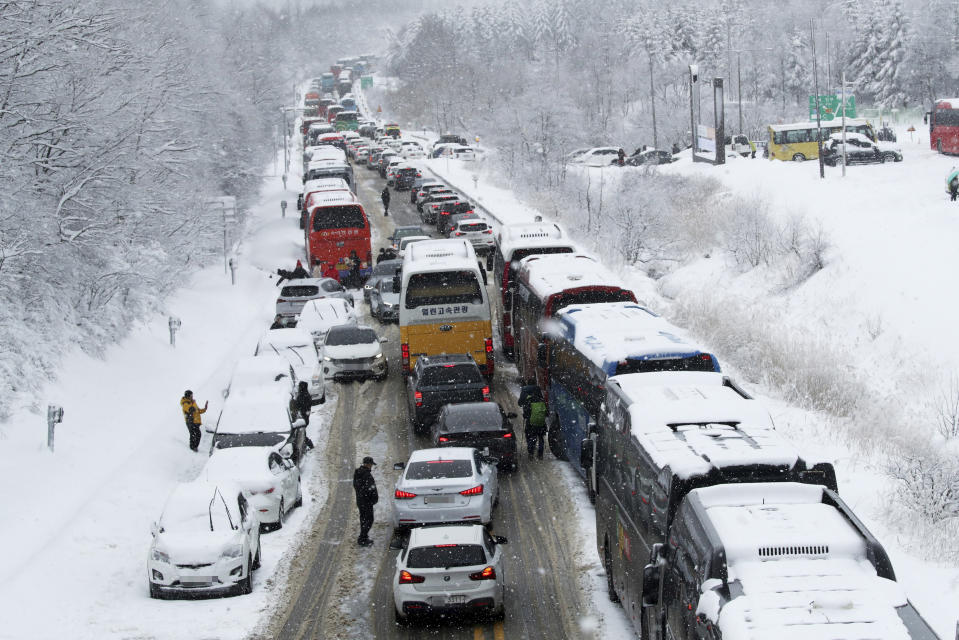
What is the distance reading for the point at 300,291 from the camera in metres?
34.0

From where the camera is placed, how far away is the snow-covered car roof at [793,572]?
739 centimetres

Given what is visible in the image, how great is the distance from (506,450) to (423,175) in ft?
175

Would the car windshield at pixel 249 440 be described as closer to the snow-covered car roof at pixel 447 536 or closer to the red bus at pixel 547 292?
the red bus at pixel 547 292

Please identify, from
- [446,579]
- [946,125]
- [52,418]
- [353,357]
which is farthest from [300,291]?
[946,125]

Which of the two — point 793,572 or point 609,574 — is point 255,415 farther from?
point 793,572

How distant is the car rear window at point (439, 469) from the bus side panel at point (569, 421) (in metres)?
2.27

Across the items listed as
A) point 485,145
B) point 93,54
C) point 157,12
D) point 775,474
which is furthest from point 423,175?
point 775,474

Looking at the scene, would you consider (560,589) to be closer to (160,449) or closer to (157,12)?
(160,449)

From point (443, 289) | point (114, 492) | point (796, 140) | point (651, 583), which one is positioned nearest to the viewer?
point (651, 583)

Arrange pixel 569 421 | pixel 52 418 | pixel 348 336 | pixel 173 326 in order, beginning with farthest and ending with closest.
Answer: pixel 173 326 < pixel 348 336 < pixel 569 421 < pixel 52 418

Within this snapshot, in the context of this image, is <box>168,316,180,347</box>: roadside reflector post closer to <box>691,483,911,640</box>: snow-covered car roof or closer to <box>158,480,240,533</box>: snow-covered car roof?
<box>158,480,240,533</box>: snow-covered car roof

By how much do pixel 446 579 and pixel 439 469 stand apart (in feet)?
12.5

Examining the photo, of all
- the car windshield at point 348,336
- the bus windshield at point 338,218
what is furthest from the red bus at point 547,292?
the bus windshield at point 338,218

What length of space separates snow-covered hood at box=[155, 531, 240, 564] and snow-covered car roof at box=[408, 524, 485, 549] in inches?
109
